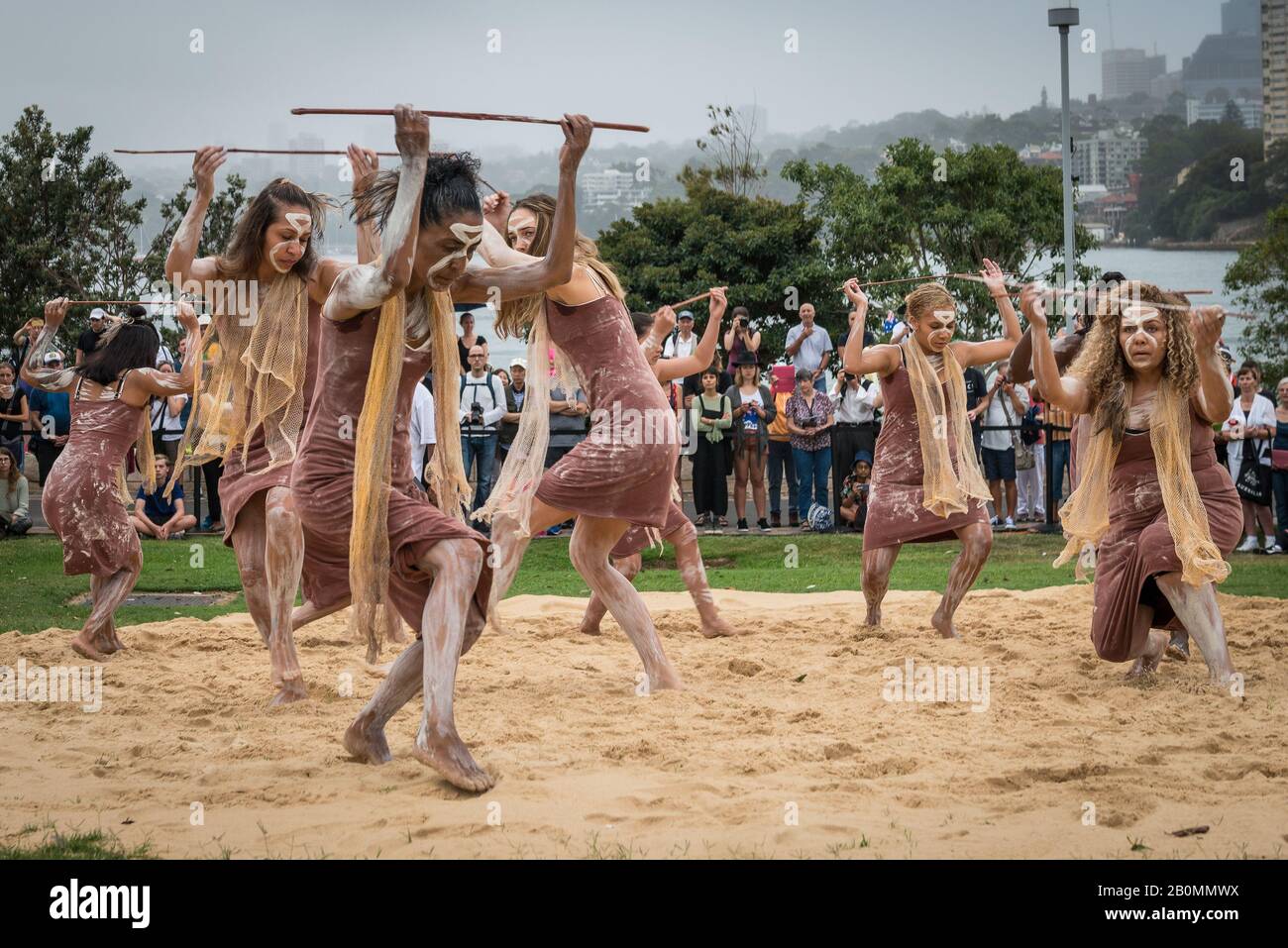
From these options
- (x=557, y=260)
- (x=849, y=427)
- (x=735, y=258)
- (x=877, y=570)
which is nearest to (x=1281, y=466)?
(x=849, y=427)

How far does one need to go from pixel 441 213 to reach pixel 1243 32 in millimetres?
34149

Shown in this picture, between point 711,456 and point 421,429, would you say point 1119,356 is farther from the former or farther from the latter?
point 711,456

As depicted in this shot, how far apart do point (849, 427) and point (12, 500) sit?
7.94 meters

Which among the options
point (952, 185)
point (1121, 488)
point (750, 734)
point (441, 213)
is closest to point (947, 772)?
point (750, 734)

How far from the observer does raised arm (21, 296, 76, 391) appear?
8.09 m

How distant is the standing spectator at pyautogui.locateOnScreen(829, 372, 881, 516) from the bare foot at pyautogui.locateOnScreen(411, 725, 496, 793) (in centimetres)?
859

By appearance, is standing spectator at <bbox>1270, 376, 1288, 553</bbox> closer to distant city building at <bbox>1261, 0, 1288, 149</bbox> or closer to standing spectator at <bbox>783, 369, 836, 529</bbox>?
standing spectator at <bbox>783, 369, 836, 529</bbox>

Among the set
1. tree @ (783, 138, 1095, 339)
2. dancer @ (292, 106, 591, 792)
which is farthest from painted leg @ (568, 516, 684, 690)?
tree @ (783, 138, 1095, 339)

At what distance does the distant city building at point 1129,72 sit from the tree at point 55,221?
89.9 feet

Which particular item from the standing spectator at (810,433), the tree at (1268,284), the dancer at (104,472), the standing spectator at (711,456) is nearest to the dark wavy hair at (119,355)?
the dancer at (104,472)

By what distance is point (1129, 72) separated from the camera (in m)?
39.7

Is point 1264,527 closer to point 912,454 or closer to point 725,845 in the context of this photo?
point 912,454
